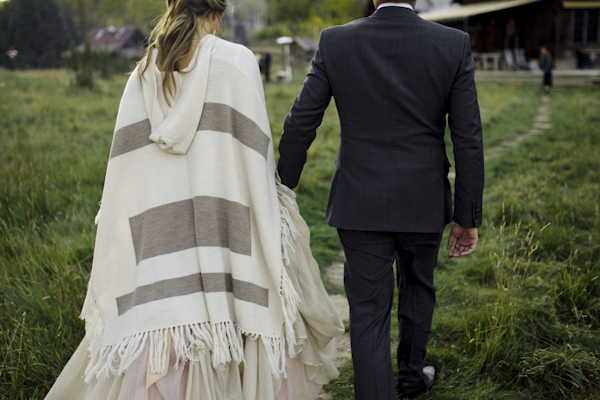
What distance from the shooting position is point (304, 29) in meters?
54.7

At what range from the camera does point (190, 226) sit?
212 centimetres

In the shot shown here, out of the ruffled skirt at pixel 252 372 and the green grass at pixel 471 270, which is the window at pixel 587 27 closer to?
the green grass at pixel 471 270

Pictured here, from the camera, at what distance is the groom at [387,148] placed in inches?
77.3

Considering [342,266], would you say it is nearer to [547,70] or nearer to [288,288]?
[288,288]

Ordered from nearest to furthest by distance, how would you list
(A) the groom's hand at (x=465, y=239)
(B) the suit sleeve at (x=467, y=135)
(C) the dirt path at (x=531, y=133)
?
(B) the suit sleeve at (x=467, y=135)
(A) the groom's hand at (x=465, y=239)
(C) the dirt path at (x=531, y=133)

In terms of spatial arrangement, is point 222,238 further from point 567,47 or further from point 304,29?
point 304,29

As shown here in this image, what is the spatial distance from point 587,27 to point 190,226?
24.8m

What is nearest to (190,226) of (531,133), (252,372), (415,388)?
(252,372)

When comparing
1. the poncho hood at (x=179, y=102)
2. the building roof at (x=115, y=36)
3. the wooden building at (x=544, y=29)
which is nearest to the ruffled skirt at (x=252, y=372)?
the poncho hood at (x=179, y=102)

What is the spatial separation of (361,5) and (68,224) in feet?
164

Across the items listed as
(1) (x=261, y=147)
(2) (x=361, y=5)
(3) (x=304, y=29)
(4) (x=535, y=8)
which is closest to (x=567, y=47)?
(4) (x=535, y=8)

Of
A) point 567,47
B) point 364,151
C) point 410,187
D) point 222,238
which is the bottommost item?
point 567,47

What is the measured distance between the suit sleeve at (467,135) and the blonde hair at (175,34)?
1.08 metres

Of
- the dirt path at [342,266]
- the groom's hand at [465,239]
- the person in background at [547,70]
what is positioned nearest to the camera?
the groom's hand at [465,239]
